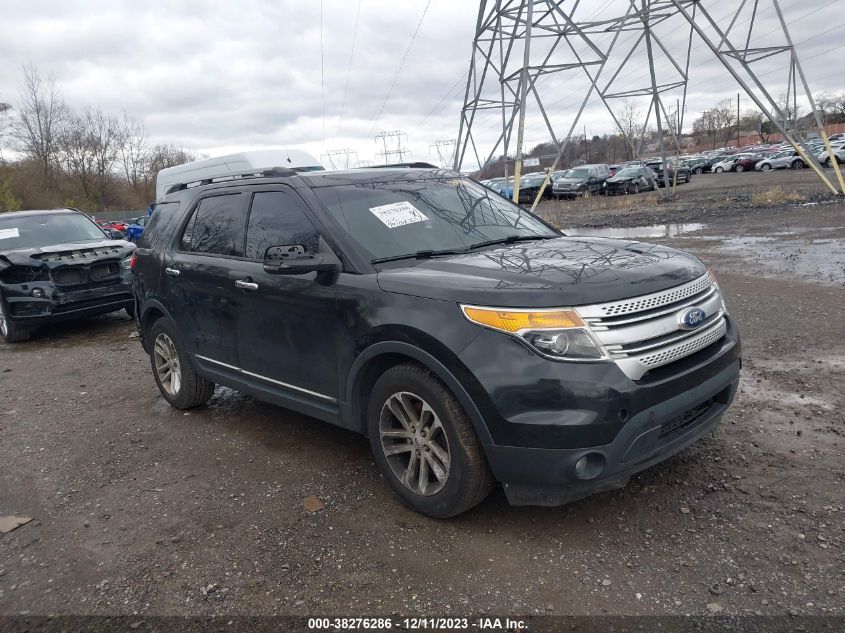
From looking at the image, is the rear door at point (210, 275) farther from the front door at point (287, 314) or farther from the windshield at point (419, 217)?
the windshield at point (419, 217)

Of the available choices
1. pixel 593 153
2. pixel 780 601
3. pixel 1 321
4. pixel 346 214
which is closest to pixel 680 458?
pixel 780 601

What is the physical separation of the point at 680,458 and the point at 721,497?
1.50ft

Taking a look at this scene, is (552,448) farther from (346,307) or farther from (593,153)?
(593,153)

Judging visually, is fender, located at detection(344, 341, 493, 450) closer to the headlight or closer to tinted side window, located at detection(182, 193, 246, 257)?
the headlight

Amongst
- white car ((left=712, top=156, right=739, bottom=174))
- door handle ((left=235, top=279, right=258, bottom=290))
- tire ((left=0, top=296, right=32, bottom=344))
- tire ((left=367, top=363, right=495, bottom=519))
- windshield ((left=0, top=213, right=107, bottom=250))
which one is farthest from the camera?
white car ((left=712, top=156, right=739, bottom=174))

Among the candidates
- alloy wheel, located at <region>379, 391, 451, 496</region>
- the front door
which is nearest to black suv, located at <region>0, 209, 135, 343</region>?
the front door

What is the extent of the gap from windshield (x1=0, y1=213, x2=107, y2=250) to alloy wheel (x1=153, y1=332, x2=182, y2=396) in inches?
196

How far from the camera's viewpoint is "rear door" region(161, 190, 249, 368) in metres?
4.41

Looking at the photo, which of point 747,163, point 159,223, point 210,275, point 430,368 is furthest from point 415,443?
point 747,163

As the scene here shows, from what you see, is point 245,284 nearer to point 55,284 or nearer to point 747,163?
point 55,284

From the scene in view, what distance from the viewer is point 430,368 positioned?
10.1 feet

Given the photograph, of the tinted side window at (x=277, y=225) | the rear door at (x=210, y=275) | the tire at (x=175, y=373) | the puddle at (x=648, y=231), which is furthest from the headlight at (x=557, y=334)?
the puddle at (x=648, y=231)

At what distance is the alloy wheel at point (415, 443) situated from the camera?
3166 mm

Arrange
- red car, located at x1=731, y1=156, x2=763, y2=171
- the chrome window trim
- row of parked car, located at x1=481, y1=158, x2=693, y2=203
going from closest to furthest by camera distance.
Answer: the chrome window trim
row of parked car, located at x1=481, y1=158, x2=693, y2=203
red car, located at x1=731, y1=156, x2=763, y2=171
